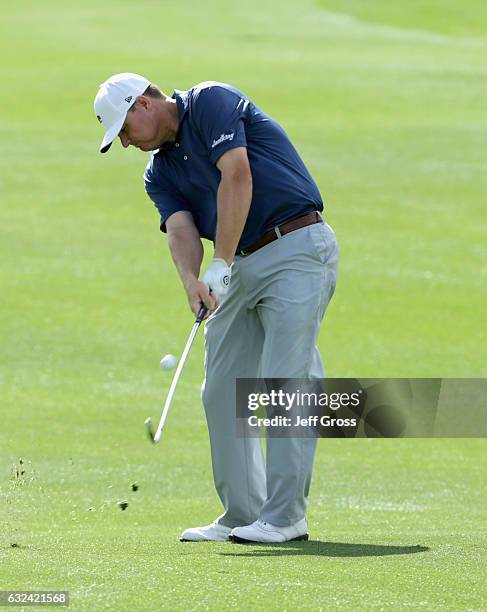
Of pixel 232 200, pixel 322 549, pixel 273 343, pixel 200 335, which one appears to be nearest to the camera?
pixel 322 549

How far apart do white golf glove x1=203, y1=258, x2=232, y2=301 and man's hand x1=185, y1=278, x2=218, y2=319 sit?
28 millimetres

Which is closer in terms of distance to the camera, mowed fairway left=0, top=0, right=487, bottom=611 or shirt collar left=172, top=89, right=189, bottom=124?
mowed fairway left=0, top=0, right=487, bottom=611

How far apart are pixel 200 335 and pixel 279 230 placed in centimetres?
608

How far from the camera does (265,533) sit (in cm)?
616

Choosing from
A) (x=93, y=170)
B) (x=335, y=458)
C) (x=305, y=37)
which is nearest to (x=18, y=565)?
(x=335, y=458)

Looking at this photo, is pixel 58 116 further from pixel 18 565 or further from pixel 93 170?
pixel 18 565

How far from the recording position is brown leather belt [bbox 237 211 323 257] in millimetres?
6285

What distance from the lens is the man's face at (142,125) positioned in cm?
617

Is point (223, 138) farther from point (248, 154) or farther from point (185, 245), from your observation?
point (185, 245)

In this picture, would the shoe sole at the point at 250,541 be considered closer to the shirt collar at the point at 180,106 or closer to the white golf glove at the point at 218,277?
the white golf glove at the point at 218,277

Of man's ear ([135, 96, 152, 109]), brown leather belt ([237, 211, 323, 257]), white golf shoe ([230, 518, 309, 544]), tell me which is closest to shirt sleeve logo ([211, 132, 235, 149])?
man's ear ([135, 96, 152, 109])

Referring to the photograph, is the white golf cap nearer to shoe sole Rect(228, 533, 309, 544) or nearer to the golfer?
the golfer

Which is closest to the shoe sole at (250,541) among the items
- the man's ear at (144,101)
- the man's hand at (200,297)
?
the man's hand at (200,297)

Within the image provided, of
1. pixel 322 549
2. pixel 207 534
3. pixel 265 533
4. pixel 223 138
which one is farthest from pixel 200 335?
pixel 322 549
